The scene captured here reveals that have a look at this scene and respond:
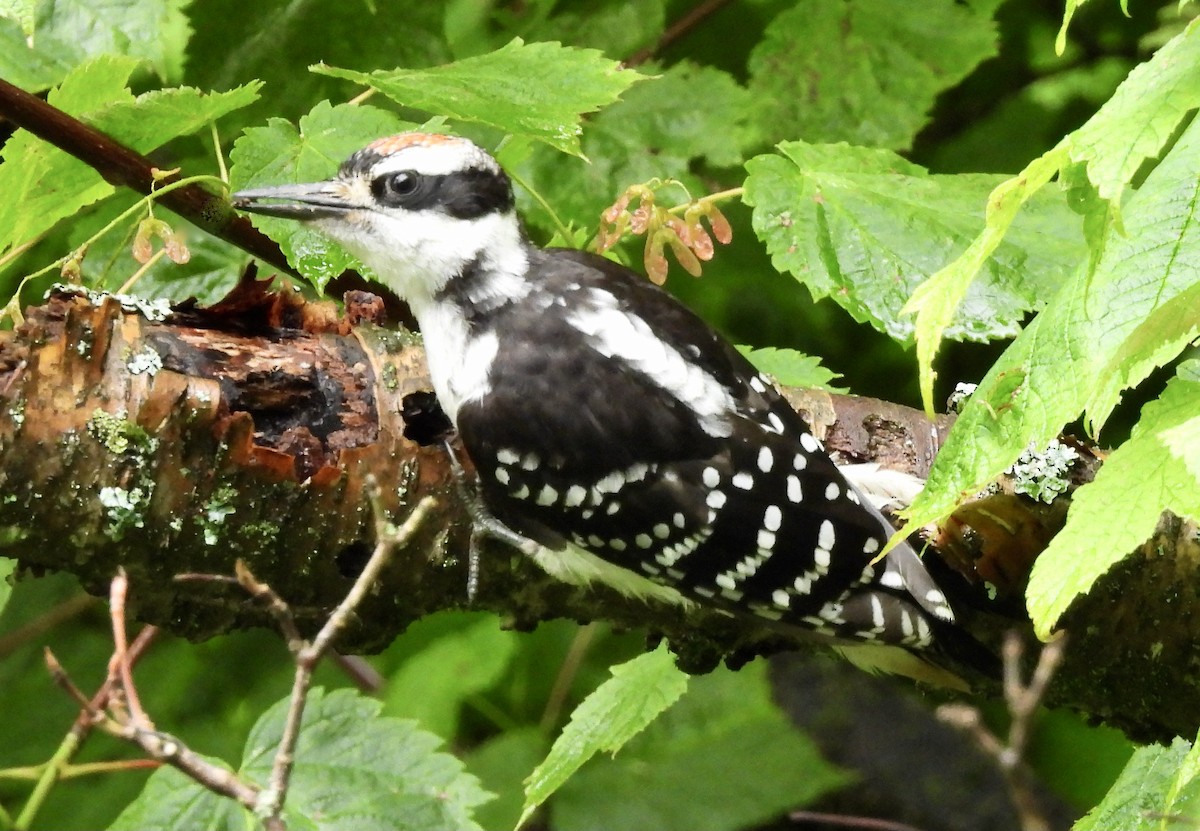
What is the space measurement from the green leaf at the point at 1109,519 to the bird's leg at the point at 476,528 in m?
0.74

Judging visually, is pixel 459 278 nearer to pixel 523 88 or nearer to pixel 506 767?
pixel 523 88

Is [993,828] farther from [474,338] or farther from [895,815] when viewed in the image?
[474,338]

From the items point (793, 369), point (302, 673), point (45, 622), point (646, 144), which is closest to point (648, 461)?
point (793, 369)

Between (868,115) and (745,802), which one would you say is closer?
(868,115)

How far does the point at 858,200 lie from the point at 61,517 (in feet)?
3.07

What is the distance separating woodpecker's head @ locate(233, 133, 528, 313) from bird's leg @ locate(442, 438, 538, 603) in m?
0.31

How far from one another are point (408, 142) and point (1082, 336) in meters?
1.00

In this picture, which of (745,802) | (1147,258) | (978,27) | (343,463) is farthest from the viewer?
(745,802)

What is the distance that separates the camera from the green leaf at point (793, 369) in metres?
1.60

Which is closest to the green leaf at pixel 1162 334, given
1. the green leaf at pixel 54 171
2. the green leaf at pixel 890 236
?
the green leaf at pixel 890 236

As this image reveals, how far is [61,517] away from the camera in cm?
120

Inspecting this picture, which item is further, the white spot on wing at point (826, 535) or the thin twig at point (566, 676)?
the thin twig at point (566, 676)

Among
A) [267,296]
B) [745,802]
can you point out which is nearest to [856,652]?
[745,802]

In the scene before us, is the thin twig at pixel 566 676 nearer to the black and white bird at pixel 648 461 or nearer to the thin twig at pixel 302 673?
the black and white bird at pixel 648 461
